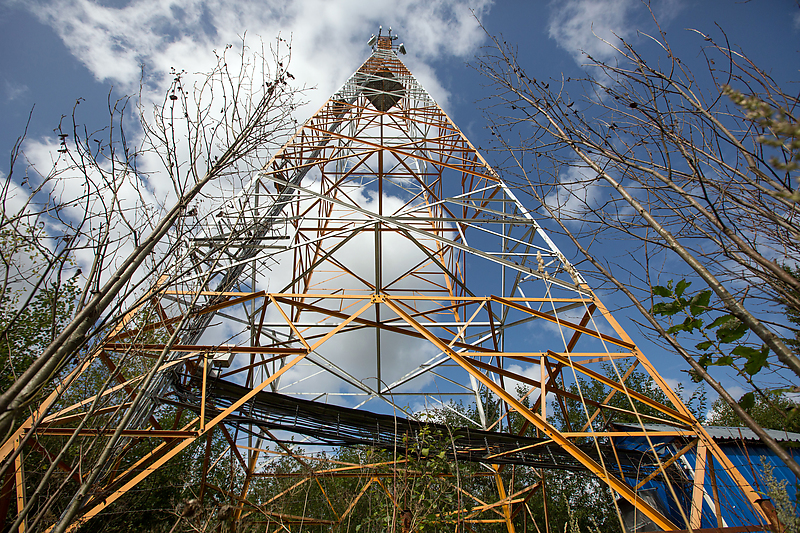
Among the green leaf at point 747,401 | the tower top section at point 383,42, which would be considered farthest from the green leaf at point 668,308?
the tower top section at point 383,42

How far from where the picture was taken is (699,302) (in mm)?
1441

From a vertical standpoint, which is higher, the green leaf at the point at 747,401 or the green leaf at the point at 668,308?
the green leaf at the point at 668,308

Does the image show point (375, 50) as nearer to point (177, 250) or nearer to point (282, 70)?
point (282, 70)

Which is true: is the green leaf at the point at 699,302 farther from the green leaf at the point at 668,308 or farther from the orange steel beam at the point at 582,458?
the orange steel beam at the point at 582,458

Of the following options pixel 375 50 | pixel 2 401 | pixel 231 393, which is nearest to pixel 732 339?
pixel 2 401

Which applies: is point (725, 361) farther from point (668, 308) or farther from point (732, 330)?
point (668, 308)

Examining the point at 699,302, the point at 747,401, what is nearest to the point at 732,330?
the point at 699,302

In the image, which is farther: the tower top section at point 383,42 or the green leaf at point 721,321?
the tower top section at point 383,42

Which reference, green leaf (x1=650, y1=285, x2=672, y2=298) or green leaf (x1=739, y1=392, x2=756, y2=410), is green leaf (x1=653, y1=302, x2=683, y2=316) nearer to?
green leaf (x1=650, y1=285, x2=672, y2=298)

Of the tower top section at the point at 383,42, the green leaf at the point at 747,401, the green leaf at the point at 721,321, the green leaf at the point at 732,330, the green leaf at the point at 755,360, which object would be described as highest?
the tower top section at the point at 383,42

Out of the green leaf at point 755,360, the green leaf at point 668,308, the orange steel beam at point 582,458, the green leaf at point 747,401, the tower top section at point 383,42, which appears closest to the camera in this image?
the green leaf at point 755,360

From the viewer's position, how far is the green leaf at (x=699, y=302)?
1429mm

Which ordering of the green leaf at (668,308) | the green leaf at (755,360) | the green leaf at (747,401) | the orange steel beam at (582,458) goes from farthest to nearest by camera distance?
1. the orange steel beam at (582,458)
2. the green leaf at (668,308)
3. the green leaf at (747,401)
4. the green leaf at (755,360)

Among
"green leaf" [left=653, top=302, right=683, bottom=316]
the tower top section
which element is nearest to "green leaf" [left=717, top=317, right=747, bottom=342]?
"green leaf" [left=653, top=302, right=683, bottom=316]
